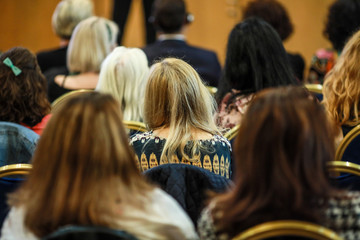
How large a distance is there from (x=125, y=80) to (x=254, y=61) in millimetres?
633

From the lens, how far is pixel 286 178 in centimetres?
136

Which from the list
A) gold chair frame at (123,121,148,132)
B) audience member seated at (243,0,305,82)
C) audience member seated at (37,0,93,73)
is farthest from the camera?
audience member seated at (37,0,93,73)

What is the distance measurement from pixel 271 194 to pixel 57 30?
11.0 feet

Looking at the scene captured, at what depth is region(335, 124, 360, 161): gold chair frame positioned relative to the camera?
2.12 metres

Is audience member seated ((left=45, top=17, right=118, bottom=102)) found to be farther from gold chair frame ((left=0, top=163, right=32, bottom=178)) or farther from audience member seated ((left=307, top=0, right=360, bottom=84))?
gold chair frame ((left=0, top=163, right=32, bottom=178))

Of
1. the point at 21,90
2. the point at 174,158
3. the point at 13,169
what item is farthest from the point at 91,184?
the point at 21,90

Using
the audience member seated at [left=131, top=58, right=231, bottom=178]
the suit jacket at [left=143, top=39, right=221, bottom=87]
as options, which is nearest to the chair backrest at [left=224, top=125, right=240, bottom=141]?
the audience member seated at [left=131, top=58, right=231, bottom=178]

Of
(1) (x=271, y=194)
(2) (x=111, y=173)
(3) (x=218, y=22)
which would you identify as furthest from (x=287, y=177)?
(3) (x=218, y=22)

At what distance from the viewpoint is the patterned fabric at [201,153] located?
2.09 meters

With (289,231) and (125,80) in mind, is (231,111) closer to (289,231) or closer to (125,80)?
(125,80)

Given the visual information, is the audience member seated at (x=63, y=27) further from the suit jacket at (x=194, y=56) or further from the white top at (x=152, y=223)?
the white top at (x=152, y=223)

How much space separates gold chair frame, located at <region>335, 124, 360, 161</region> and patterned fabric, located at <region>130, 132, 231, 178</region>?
0.41 m

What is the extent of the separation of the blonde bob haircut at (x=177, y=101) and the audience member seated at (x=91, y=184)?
0.72 m

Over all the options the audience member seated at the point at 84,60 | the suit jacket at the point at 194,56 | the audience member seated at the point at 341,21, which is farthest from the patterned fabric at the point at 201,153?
the audience member seated at the point at 341,21
